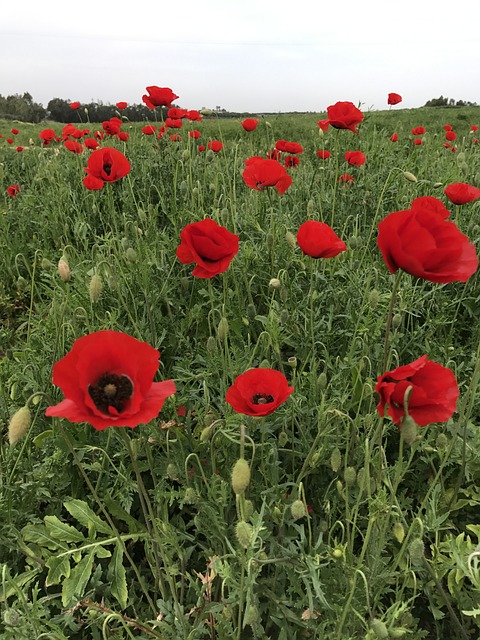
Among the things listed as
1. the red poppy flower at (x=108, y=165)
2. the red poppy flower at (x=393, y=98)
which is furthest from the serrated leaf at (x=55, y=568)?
the red poppy flower at (x=393, y=98)

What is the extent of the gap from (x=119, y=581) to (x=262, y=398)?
30.3 inches

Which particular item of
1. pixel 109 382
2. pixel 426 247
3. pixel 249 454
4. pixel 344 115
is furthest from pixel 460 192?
pixel 109 382

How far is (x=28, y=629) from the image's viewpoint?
4.40 feet

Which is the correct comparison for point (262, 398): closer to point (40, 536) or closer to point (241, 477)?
point (241, 477)

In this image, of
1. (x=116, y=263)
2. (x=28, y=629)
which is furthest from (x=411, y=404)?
(x=116, y=263)

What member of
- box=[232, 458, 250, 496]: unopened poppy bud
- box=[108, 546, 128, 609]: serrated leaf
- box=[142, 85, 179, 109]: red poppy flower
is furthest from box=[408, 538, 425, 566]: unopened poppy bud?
box=[142, 85, 179, 109]: red poppy flower

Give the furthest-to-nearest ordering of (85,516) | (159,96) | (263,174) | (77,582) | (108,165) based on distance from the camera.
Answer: (159,96) < (108,165) < (263,174) < (85,516) < (77,582)

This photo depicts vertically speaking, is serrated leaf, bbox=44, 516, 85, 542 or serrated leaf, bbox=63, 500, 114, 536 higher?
serrated leaf, bbox=63, 500, 114, 536

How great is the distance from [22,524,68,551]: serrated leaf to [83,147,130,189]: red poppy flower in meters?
1.51

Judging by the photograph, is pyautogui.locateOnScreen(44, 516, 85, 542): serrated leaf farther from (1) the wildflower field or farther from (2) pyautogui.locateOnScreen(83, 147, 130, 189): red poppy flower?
(2) pyautogui.locateOnScreen(83, 147, 130, 189): red poppy flower

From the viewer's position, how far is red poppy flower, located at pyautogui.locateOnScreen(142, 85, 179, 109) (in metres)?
3.32

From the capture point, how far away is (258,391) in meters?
1.38

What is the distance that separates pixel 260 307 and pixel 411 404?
1.68 meters

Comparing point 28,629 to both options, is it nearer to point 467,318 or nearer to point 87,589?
point 87,589
